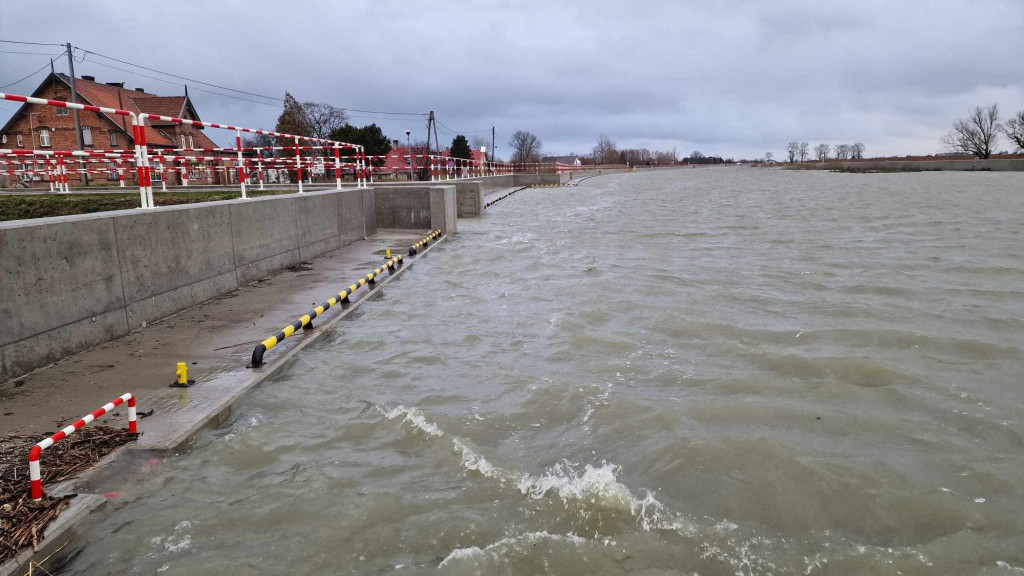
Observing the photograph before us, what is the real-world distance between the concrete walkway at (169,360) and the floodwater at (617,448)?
52 centimetres

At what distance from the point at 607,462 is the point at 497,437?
36.6 inches

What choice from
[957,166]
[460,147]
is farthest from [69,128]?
[957,166]

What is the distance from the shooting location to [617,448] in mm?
5242

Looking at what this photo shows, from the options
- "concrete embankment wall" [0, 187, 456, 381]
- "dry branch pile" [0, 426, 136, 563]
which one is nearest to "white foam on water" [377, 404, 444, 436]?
"dry branch pile" [0, 426, 136, 563]

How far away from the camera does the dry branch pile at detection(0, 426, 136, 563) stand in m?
3.44

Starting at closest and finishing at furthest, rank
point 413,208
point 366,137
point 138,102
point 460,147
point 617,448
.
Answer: point 617,448, point 413,208, point 366,137, point 138,102, point 460,147

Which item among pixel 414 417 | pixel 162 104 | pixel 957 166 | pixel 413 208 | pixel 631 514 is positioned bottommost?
pixel 631 514

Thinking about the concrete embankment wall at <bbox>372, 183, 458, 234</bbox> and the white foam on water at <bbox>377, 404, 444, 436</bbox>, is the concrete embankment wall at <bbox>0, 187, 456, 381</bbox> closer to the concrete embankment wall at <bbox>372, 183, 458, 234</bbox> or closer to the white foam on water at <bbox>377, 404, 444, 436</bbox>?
the white foam on water at <bbox>377, 404, 444, 436</bbox>

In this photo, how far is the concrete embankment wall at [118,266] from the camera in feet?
18.3

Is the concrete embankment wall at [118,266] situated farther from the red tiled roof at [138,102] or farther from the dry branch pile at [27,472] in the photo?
the red tiled roof at [138,102]

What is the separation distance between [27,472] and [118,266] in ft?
11.0

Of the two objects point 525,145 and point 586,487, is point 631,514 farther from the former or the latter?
point 525,145

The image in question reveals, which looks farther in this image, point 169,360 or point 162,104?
point 162,104

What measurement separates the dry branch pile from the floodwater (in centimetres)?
29
